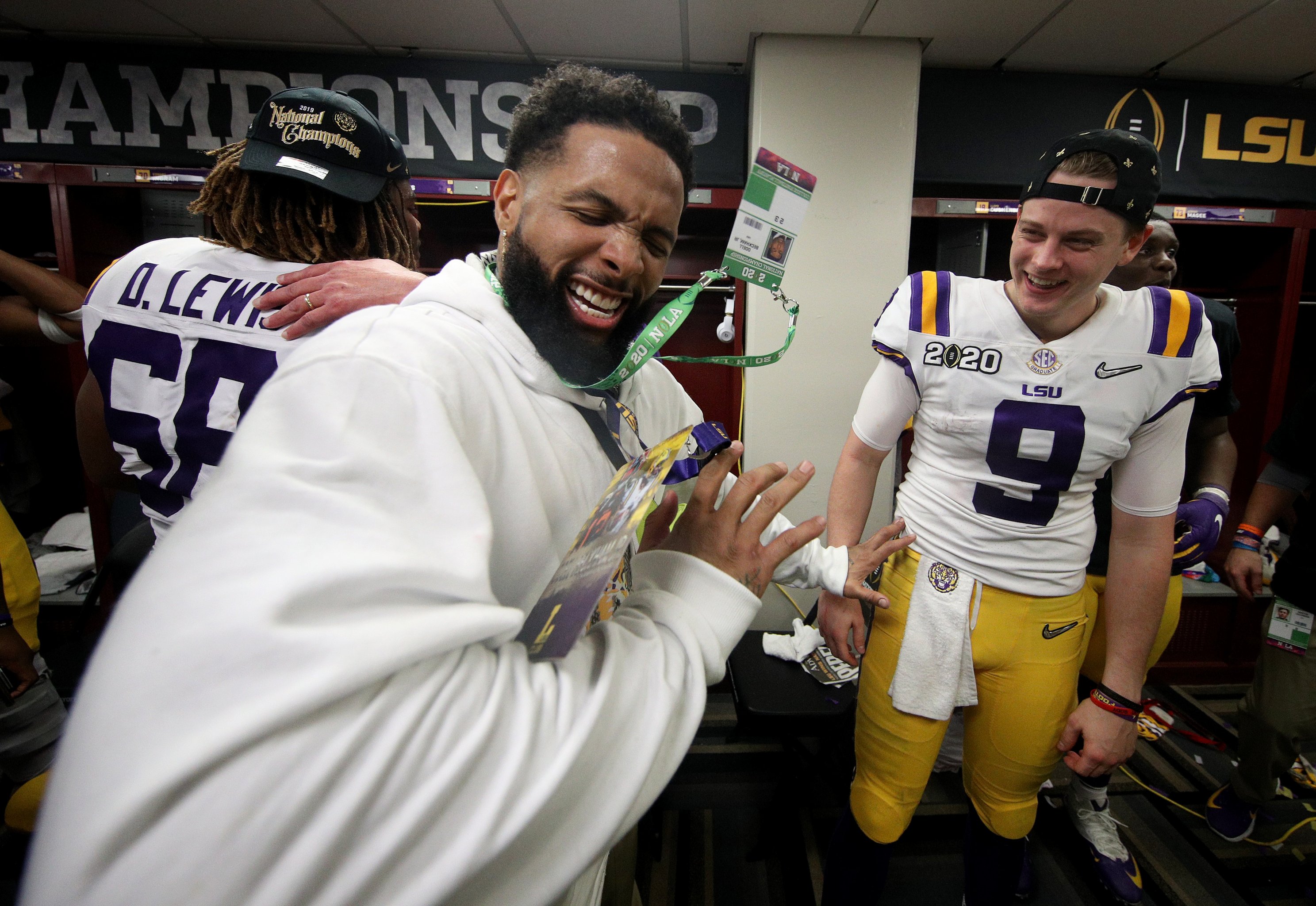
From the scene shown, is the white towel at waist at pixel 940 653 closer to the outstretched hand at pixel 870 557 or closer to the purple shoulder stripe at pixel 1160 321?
the outstretched hand at pixel 870 557

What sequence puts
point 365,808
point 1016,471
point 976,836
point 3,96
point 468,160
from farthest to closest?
point 468,160, point 3,96, point 976,836, point 1016,471, point 365,808

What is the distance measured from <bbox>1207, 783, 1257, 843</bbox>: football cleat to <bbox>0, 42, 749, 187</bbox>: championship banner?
2942mm

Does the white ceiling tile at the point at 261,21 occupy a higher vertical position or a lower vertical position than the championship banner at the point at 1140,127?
higher

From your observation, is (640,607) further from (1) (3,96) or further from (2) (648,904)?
(1) (3,96)

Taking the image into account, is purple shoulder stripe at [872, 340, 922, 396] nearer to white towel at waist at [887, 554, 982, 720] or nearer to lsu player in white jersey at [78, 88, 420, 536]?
white towel at waist at [887, 554, 982, 720]

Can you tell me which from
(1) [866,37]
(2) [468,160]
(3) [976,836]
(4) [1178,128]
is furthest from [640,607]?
(4) [1178,128]

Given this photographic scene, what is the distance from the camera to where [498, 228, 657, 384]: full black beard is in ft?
2.30

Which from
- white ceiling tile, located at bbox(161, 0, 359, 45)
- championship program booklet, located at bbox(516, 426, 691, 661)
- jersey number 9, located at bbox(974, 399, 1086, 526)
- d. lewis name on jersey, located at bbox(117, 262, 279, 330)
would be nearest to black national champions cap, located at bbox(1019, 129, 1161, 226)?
jersey number 9, located at bbox(974, 399, 1086, 526)

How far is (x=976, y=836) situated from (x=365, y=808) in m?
1.53

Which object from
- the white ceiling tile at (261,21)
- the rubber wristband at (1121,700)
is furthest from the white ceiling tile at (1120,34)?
the white ceiling tile at (261,21)

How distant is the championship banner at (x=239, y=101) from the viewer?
240 cm

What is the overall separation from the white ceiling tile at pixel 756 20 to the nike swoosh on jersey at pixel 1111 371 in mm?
1799

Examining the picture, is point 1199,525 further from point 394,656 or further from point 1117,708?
point 394,656

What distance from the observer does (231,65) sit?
2467 mm
